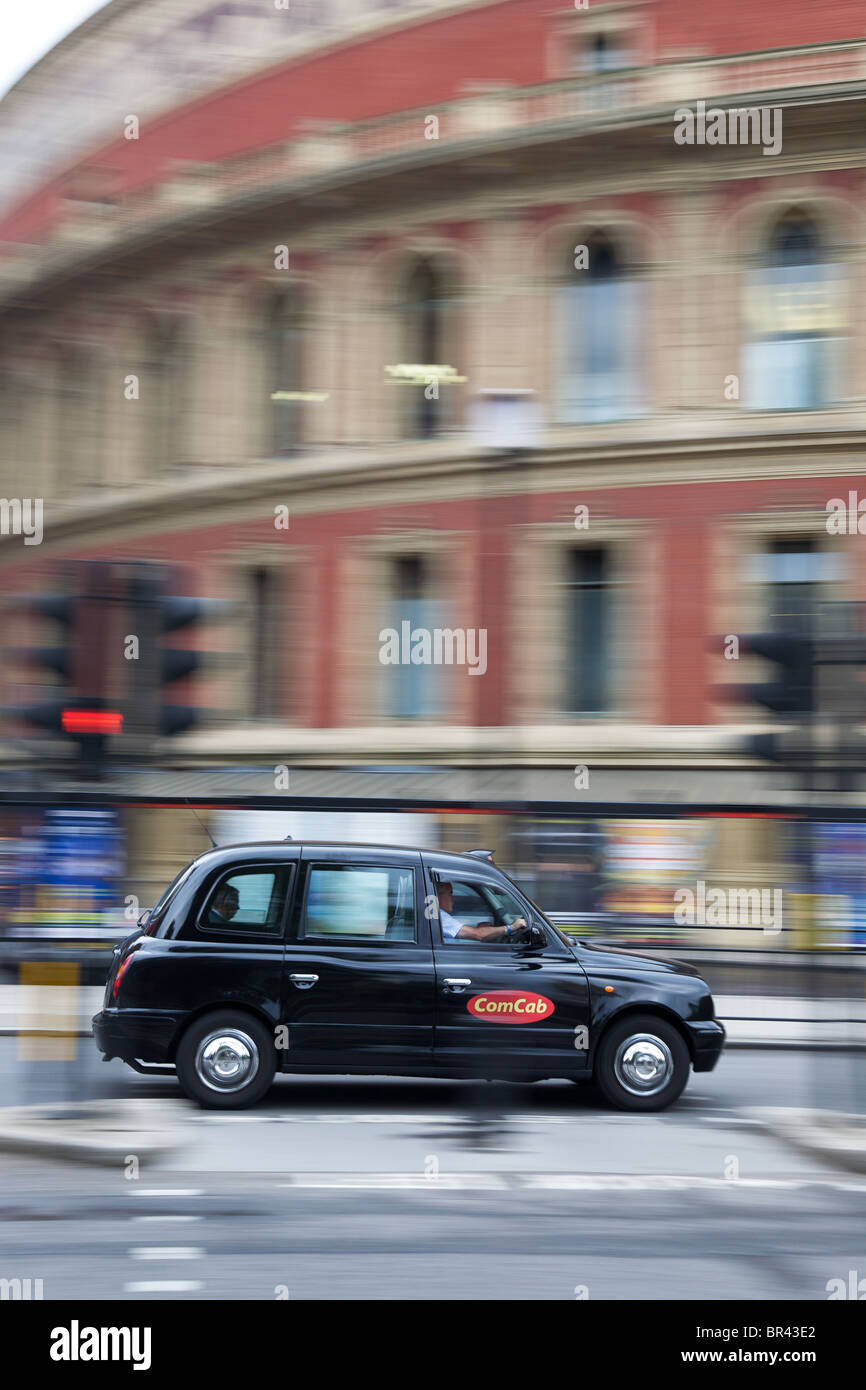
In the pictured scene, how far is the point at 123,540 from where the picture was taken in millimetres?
29875

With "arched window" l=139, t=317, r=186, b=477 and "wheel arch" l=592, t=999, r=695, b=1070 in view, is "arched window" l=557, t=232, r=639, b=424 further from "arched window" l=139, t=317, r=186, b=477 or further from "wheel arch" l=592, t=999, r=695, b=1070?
"wheel arch" l=592, t=999, r=695, b=1070

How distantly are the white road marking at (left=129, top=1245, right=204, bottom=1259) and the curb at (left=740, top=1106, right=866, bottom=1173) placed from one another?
3.85m

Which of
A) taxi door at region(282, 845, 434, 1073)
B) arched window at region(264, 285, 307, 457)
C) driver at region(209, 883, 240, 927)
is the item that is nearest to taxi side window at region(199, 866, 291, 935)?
driver at region(209, 883, 240, 927)

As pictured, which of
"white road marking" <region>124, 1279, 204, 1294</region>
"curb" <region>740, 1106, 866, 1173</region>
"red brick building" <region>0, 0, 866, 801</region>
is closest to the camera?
"white road marking" <region>124, 1279, 204, 1294</region>

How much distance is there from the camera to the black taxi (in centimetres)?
977

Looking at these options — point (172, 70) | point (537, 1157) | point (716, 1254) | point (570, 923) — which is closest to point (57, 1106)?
point (537, 1157)

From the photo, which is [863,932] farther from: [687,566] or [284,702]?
[284,702]

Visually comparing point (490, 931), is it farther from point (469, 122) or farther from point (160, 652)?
point (469, 122)

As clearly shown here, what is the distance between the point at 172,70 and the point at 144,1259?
29.4m

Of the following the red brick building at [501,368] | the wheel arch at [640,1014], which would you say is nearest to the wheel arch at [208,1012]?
the wheel arch at [640,1014]

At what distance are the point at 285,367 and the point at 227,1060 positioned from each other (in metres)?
20.5

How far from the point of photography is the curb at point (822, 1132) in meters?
8.82

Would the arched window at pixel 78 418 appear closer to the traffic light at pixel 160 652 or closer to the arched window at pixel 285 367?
the arched window at pixel 285 367

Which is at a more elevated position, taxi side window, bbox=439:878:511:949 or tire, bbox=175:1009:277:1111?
taxi side window, bbox=439:878:511:949
